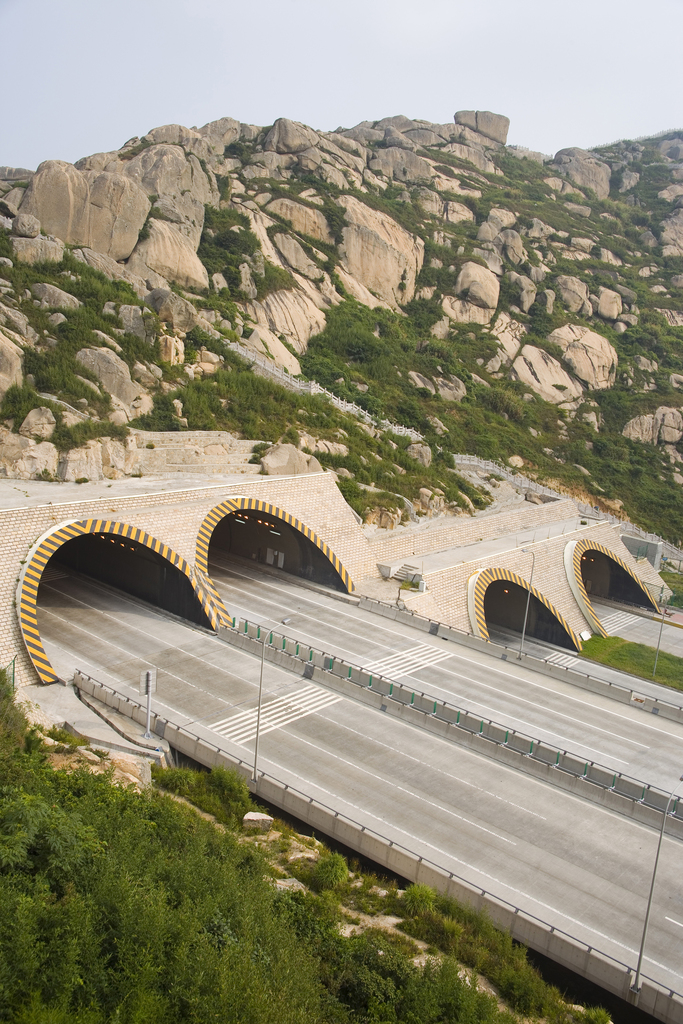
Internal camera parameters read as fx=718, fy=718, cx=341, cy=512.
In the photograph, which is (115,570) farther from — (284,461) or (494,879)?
(494,879)

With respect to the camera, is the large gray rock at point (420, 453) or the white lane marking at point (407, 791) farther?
the large gray rock at point (420, 453)

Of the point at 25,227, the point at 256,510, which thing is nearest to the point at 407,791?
the point at 256,510

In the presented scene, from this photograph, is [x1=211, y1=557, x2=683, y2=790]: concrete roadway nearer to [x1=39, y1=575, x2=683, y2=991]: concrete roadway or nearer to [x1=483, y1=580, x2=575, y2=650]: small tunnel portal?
[x1=39, y1=575, x2=683, y2=991]: concrete roadway

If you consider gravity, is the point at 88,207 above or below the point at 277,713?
above

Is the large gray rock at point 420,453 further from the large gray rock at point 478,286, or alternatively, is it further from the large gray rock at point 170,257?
the large gray rock at point 478,286

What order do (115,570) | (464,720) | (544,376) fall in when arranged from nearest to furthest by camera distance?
1. (464,720)
2. (115,570)
3. (544,376)

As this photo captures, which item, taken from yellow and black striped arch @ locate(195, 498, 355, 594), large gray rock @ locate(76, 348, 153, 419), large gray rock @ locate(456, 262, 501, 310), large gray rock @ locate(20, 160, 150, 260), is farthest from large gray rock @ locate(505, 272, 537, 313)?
yellow and black striped arch @ locate(195, 498, 355, 594)

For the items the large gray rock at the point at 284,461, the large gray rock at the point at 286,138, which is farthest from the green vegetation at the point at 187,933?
the large gray rock at the point at 286,138
